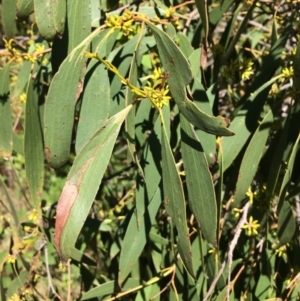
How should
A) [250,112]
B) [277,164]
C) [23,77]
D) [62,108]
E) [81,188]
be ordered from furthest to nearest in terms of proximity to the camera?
[23,77], [250,112], [277,164], [62,108], [81,188]

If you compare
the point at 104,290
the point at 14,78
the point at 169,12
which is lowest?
the point at 104,290

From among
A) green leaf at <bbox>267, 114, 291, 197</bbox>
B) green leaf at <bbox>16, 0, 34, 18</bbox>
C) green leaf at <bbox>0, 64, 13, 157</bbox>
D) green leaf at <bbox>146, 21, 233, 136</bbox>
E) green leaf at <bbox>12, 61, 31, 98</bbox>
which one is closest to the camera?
green leaf at <bbox>146, 21, 233, 136</bbox>

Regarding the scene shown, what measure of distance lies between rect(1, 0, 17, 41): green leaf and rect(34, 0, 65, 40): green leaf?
0.38m

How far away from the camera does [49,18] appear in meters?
1.09

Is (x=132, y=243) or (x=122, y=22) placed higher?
(x=122, y=22)

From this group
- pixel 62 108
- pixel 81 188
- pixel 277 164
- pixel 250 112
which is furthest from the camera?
pixel 250 112

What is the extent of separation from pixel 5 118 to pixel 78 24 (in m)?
0.43

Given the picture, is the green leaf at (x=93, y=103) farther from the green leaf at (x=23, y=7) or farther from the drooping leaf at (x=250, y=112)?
the drooping leaf at (x=250, y=112)

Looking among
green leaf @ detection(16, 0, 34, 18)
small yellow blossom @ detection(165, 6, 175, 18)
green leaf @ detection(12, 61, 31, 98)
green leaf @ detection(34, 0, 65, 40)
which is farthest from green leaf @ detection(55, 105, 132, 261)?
green leaf @ detection(12, 61, 31, 98)

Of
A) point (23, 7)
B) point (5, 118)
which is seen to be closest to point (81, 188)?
point (23, 7)

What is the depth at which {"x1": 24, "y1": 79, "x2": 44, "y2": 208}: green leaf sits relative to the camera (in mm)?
1442

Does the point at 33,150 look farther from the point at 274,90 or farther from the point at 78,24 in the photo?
the point at 274,90

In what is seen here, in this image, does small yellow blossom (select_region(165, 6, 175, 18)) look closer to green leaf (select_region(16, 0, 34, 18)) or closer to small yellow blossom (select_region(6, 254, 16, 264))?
green leaf (select_region(16, 0, 34, 18))

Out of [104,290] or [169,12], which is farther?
[104,290]
